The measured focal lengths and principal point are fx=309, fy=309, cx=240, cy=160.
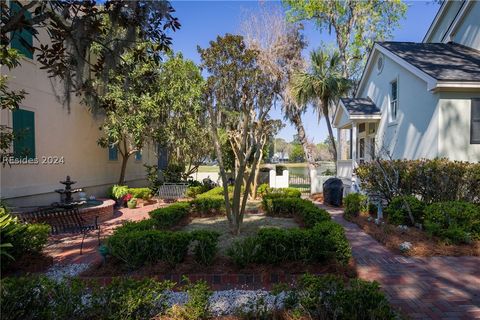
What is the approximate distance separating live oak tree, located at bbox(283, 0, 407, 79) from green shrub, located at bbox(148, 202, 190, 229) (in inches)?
706

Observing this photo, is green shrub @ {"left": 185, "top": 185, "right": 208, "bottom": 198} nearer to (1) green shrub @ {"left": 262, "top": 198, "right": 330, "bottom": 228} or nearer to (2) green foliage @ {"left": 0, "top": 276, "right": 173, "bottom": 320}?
(1) green shrub @ {"left": 262, "top": 198, "right": 330, "bottom": 228}

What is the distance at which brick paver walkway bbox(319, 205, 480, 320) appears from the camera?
12.0 ft

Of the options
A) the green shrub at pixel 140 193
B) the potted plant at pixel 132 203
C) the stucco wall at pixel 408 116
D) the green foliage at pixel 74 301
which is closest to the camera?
the green foliage at pixel 74 301

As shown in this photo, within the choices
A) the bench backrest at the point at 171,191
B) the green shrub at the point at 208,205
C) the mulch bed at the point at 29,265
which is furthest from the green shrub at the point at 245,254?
the bench backrest at the point at 171,191

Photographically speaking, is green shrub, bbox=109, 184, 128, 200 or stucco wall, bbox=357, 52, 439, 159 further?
green shrub, bbox=109, 184, 128, 200

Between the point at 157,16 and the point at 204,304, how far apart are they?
9.53 ft

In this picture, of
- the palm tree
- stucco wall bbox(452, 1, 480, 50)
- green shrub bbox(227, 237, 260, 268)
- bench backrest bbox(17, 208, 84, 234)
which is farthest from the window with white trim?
bench backrest bbox(17, 208, 84, 234)

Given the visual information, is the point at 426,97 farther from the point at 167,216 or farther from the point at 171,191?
the point at 171,191

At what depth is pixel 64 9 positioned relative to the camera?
287cm

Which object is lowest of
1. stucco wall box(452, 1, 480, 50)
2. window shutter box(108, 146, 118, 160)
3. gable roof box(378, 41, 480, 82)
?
window shutter box(108, 146, 118, 160)

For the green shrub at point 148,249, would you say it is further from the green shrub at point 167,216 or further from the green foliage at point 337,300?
the green foliage at point 337,300

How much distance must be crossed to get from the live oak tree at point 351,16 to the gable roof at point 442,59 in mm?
8905

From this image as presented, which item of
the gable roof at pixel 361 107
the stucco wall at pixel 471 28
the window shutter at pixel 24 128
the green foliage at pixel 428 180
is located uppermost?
the stucco wall at pixel 471 28

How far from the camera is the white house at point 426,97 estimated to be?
9320mm
